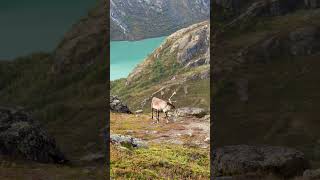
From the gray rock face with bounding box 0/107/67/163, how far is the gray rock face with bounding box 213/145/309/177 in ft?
38.8

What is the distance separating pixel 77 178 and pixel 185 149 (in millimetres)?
18113

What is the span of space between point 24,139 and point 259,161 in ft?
52.0

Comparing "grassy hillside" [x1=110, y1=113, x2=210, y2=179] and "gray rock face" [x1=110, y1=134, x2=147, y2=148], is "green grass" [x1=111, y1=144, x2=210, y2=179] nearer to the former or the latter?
"grassy hillside" [x1=110, y1=113, x2=210, y2=179]

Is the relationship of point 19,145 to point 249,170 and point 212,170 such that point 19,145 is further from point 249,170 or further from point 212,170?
point 249,170

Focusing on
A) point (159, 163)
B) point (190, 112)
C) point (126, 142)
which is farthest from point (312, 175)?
point (190, 112)

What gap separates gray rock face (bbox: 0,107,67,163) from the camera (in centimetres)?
3431

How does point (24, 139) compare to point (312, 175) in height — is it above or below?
above

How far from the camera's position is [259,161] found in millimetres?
31891

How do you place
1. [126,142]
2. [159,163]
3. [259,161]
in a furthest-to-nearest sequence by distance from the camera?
1. [126,142]
2. [159,163]
3. [259,161]

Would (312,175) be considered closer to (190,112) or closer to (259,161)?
(259,161)

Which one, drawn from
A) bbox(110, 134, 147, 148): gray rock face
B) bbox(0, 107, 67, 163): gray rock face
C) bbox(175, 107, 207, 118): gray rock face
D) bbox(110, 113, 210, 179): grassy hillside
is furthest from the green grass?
bbox(175, 107, 207, 118): gray rock face

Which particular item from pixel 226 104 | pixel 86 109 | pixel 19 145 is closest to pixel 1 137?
pixel 19 145

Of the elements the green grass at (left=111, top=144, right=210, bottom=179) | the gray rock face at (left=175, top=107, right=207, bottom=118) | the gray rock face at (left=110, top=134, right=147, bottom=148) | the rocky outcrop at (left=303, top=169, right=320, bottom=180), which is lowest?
the green grass at (left=111, top=144, right=210, bottom=179)

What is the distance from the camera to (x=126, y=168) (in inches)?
1363
